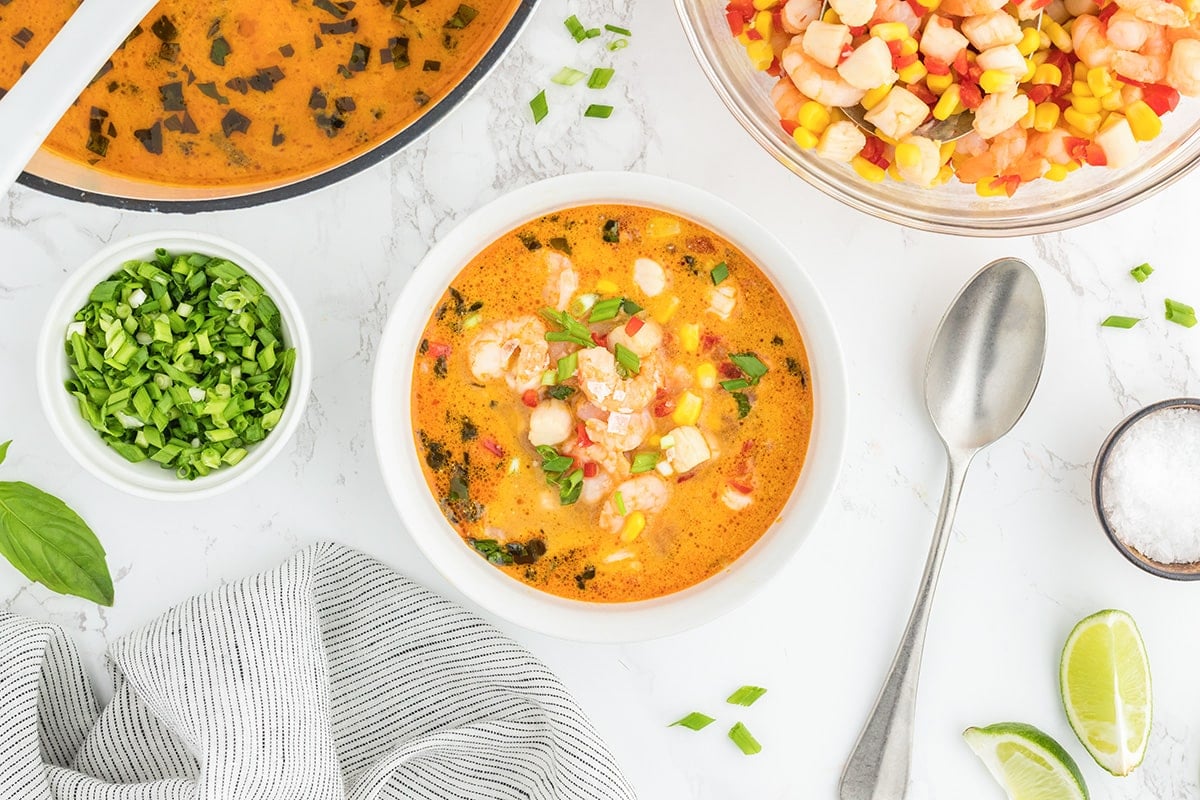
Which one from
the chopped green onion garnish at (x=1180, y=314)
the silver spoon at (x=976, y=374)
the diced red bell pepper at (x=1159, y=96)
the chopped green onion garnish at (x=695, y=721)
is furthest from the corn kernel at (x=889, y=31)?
the chopped green onion garnish at (x=695, y=721)

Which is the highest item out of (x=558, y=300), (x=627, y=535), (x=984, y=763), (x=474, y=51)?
(x=474, y=51)

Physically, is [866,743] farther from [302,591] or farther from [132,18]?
[132,18]

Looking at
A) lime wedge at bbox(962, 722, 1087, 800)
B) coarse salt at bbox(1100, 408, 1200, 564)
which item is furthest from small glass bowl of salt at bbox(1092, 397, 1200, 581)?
lime wedge at bbox(962, 722, 1087, 800)

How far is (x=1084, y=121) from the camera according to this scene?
1.99 m

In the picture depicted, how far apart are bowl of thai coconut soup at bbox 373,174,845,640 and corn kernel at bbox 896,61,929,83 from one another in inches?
16.6

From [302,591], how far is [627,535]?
2.43 feet

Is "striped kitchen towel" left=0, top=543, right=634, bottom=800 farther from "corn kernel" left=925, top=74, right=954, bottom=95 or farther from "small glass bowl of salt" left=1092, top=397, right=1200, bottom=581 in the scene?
"corn kernel" left=925, top=74, right=954, bottom=95

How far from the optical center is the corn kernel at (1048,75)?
2.01 m

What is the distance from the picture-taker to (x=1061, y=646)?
253 cm

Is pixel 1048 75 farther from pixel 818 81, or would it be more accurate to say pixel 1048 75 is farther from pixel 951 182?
pixel 818 81

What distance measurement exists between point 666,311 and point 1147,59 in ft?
3.29

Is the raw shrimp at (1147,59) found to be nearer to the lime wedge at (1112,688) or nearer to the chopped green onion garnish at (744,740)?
the lime wedge at (1112,688)

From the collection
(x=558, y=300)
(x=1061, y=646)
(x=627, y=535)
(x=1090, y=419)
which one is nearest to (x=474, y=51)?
(x=558, y=300)

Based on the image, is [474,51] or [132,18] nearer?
[132,18]
